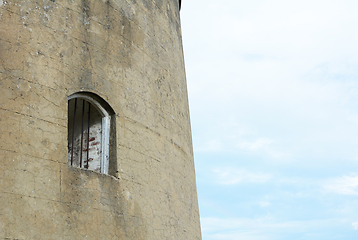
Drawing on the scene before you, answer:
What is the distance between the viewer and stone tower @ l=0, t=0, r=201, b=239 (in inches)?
142

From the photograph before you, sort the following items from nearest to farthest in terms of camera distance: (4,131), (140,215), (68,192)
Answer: (4,131), (68,192), (140,215)

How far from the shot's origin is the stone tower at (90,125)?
360cm

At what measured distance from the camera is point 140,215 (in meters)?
4.59

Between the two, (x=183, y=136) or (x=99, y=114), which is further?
(x=183, y=136)

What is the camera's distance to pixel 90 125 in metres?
4.79

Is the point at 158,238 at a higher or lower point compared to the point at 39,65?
lower

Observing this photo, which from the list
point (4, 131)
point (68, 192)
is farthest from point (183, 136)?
point (4, 131)

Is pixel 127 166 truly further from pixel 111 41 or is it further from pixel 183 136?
pixel 183 136

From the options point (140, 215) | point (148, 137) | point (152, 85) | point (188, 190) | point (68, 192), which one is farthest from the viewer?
point (188, 190)

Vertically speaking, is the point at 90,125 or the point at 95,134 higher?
the point at 90,125

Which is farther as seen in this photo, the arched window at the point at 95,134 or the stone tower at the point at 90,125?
the arched window at the point at 95,134

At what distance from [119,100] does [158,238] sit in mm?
1687

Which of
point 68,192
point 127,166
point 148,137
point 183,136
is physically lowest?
point 68,192

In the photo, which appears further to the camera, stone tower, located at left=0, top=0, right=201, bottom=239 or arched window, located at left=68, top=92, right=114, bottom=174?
arched window, located at left=68, top=92, right=114, bottom=174
